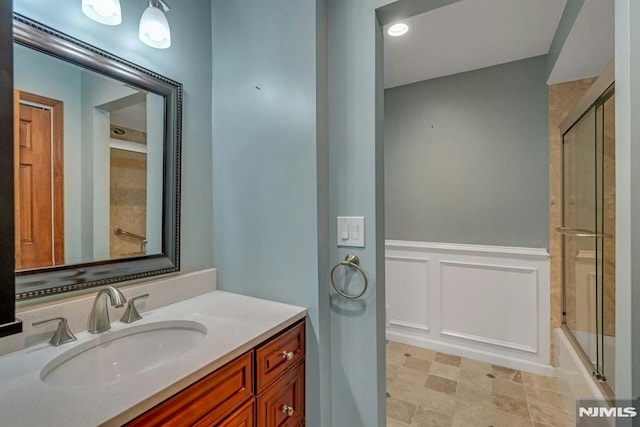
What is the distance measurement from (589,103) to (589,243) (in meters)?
0.78

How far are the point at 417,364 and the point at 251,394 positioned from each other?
1.78 m

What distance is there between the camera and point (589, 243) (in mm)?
1639

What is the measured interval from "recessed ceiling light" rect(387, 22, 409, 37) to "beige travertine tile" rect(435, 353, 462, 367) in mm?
2468

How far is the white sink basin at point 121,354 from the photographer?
823 millimetres

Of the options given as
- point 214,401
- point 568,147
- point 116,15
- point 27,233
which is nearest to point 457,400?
point 214,401

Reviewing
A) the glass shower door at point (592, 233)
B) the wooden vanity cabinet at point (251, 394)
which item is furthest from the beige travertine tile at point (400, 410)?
the glass shower door at point (592, 233)

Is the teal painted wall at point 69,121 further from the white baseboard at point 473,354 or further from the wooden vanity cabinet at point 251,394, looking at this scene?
the white baseboard at point 473,354

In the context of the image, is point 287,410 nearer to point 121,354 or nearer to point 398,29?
point 121,354

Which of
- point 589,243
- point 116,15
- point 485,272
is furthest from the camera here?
point 485,272

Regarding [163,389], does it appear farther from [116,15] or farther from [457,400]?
[457,400]

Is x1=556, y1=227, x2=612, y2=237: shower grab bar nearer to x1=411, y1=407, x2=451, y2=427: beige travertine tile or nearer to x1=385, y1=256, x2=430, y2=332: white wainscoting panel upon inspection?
x1=385, y1=256, x2=430, y2=332: white wainscoting panel

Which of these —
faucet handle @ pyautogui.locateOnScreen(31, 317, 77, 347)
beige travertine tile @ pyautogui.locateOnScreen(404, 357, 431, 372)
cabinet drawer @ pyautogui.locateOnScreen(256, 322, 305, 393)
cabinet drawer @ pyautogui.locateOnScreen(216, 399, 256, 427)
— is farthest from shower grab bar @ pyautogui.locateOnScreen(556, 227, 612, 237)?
faucet handle @ pyautogui.locateOnScreen(31, 317, 77, 347)

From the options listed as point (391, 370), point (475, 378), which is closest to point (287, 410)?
point (391, 370)

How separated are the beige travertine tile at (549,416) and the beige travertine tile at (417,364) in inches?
25.9
